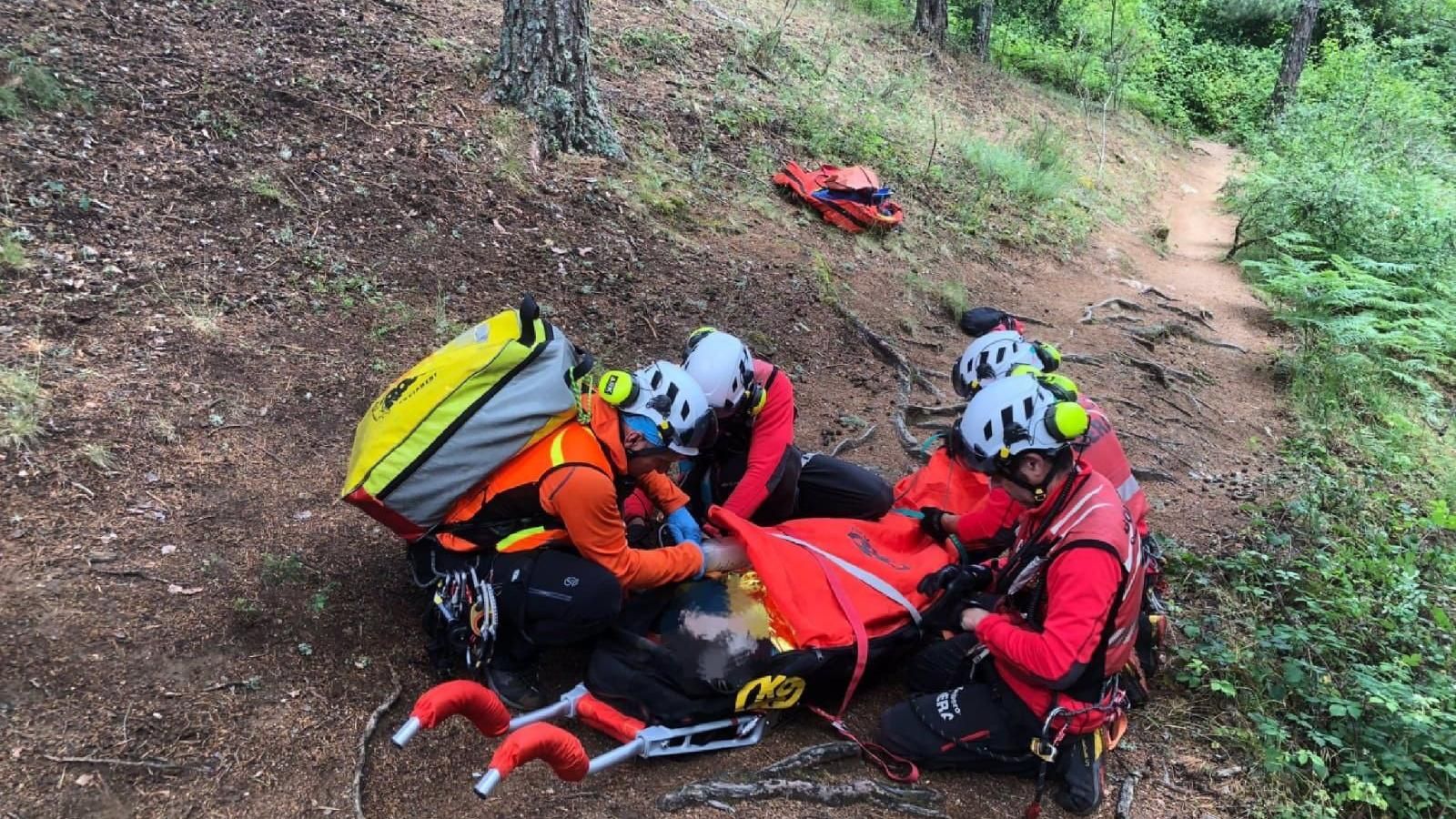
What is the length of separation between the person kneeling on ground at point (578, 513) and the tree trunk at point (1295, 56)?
22.1 m

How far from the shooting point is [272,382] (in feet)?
16.2

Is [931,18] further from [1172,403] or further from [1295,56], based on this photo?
[1172,403]

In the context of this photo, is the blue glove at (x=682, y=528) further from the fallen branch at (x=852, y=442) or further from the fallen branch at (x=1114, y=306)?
the fallen branch at (x=1114, y=306)

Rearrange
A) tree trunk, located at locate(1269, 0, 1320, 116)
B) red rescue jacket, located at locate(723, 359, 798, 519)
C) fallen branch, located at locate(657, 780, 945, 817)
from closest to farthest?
fallen branch, located at locate(657, 780, 945, 817) → red rescue jacket, located at locate(723, 359, 798, 519) → tree trunk, located at locate(1269, 0, 1320, 116)

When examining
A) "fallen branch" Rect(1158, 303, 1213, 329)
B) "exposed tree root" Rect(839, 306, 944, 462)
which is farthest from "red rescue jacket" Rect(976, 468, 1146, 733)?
"fallen branch" Rect(1158, 303, 1213, 329)

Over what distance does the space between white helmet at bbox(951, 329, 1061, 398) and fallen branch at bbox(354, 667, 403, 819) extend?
3.21 m

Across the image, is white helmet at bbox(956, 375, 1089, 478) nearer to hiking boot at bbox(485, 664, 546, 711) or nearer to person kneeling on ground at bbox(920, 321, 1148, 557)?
person kneeling on ground at bbox(920, 321, 1148, 557)

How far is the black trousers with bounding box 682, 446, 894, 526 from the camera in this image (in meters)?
4.75

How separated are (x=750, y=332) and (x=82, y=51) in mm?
5435

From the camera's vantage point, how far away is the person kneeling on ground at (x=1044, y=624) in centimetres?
322

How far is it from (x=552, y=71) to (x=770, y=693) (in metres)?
6.03

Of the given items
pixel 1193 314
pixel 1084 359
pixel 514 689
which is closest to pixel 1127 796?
pixel 514 689

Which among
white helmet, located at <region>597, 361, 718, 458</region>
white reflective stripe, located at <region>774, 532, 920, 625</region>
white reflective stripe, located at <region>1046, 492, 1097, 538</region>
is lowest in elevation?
white reflective stripe, located at <region>774, 532, 920, 625</region>

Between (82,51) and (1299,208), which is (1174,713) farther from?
(1299,208)
